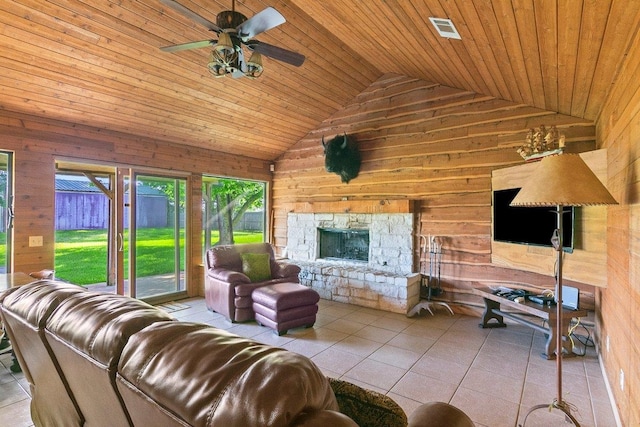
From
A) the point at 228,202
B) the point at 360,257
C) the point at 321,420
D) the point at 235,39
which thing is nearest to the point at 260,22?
the point at 235,39

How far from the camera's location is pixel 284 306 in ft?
12.8

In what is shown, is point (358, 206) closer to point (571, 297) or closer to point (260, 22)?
point (571, 297)

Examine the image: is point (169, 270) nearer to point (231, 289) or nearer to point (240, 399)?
point (231, 289)

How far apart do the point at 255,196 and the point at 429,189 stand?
3625 mm

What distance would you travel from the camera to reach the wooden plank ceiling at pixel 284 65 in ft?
7.81

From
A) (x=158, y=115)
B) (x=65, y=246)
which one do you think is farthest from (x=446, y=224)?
(x=65, y=246)

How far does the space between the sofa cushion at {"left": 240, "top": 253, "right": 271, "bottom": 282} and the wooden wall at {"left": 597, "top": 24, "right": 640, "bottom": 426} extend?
3.79 metres

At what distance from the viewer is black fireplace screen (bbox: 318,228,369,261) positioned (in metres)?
5.79

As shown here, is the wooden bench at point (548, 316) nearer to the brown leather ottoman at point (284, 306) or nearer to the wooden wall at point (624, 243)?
the wooden wall at point (624, 243)

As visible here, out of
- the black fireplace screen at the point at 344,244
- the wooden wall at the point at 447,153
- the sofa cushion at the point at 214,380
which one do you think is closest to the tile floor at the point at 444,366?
the wooden wall at the point at 447,153

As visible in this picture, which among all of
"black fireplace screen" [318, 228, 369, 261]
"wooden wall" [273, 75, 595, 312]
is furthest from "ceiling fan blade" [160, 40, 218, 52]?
"black fireplace screen" [318, 228, 369, 261]

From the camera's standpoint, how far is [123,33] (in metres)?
3.30

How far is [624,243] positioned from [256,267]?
3.92m

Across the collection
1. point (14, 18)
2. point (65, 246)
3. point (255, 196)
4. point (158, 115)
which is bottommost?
point (65, 246)
